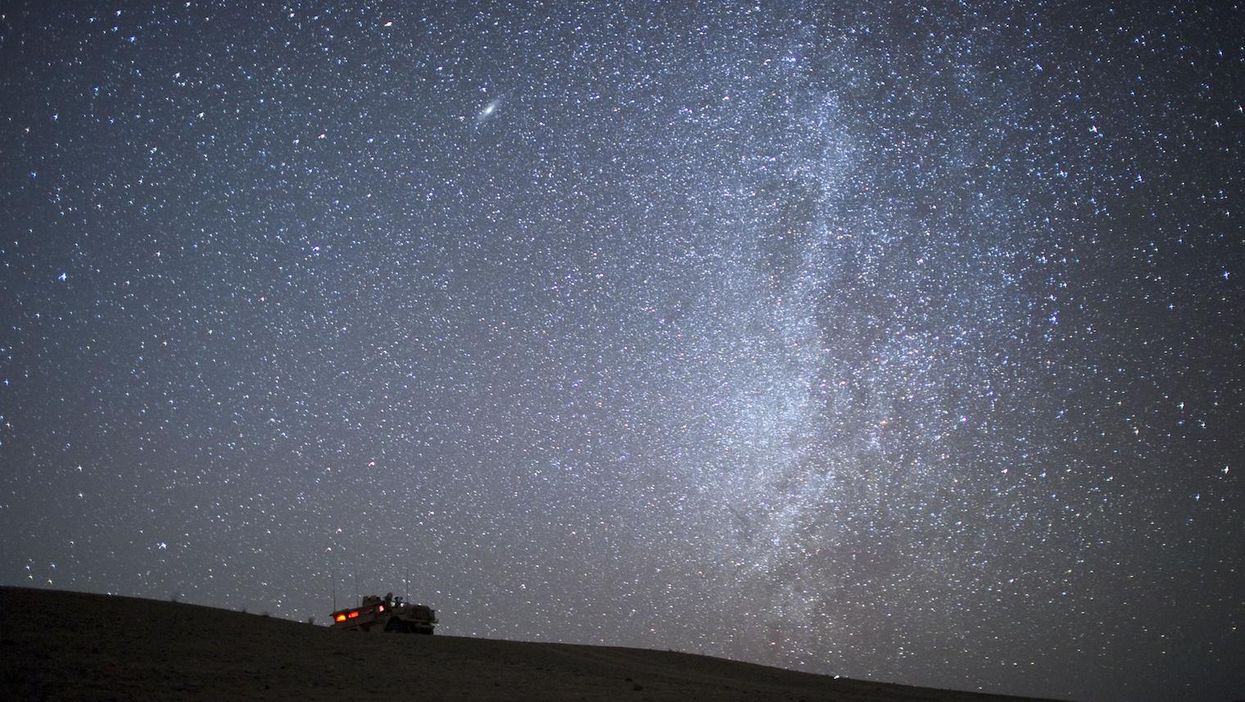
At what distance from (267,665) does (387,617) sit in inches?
489

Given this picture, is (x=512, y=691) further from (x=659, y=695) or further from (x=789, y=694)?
(x=789, y=694)

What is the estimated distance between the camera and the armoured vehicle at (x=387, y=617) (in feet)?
81.6

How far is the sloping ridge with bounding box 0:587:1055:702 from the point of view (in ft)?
35.3

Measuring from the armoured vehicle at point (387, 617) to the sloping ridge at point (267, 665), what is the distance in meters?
4.54

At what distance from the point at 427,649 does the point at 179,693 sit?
7.57 m

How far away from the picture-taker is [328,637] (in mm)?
16719

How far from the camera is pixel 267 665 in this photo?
12.9 m

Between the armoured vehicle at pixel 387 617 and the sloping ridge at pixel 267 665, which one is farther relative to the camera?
the armoured vehicle at pixel 387 617

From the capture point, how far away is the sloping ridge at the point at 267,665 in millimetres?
10758

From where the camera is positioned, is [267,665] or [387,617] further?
[387,617]

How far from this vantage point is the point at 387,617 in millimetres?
24906

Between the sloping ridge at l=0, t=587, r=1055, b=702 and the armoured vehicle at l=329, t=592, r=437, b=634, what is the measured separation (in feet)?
14.9

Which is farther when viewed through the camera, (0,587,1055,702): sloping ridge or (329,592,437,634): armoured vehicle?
(329,592,437,634): armoured vehicle

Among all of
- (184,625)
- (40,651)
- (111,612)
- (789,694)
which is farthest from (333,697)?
(789,694)
